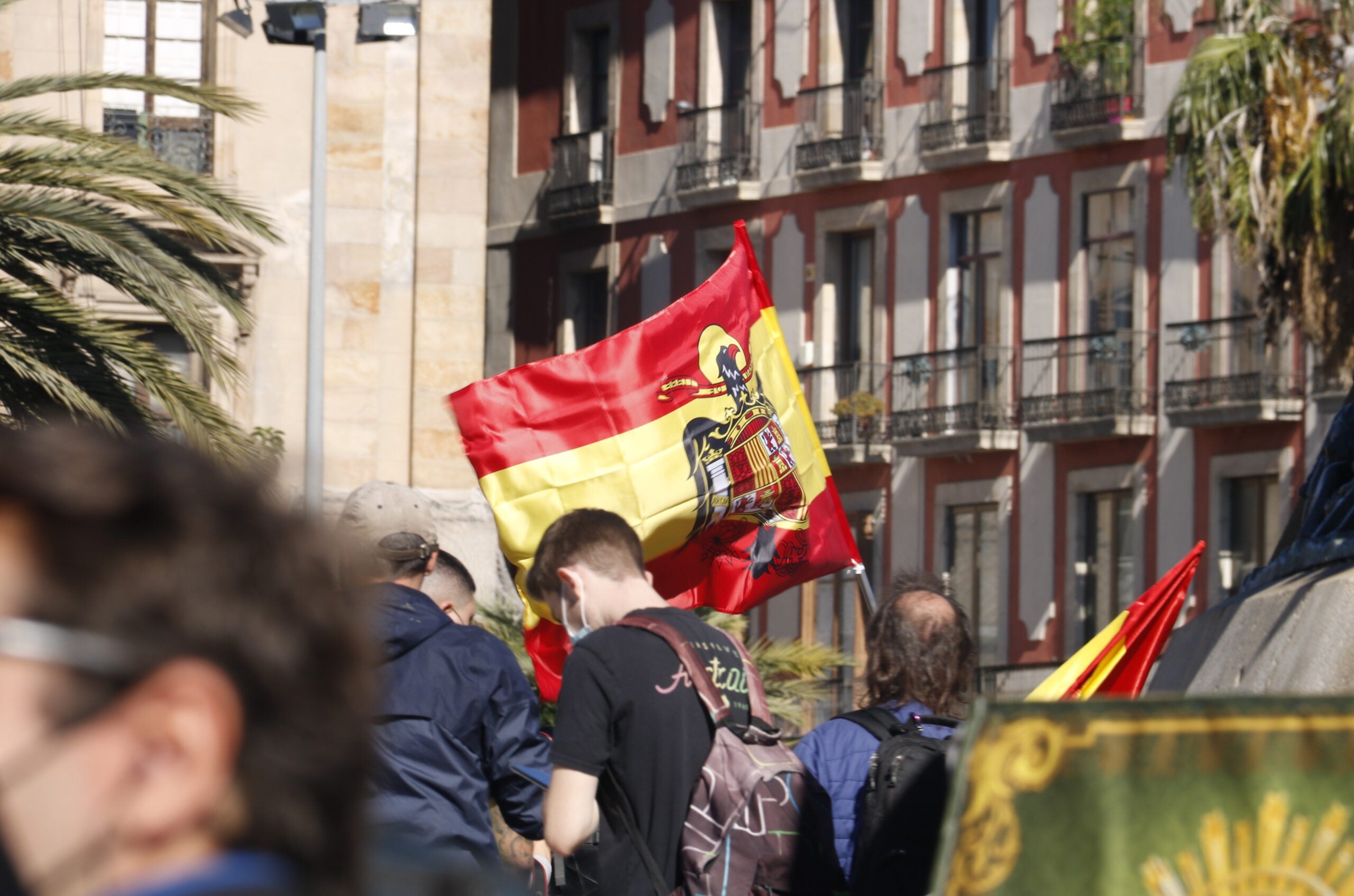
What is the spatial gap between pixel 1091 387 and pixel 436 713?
24.5 m

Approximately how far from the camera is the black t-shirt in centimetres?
426

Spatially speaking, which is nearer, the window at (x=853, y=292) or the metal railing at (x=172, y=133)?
the metal railing at (x=172, y=133)

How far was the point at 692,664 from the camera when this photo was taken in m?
4.32

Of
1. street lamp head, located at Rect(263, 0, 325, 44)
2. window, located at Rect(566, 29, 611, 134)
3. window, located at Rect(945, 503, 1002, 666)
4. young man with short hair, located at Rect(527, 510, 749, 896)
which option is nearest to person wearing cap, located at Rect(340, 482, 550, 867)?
young man with short hair, located at Rect(527, 510, 749, 896)

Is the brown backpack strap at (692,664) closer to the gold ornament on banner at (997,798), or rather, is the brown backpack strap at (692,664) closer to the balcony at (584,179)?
the gold ornament on banner at (997,798)

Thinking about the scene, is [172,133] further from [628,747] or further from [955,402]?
[628,747]

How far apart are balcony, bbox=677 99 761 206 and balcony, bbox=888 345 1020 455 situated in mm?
3917

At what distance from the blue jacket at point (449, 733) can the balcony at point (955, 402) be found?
24.6 m

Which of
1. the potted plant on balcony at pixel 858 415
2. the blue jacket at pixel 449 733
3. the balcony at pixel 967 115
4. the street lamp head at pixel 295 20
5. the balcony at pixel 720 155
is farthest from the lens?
the balcony at pixel 720 155

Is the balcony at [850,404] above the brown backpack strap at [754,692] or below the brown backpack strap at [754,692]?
above

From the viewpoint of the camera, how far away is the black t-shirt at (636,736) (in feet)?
14.0

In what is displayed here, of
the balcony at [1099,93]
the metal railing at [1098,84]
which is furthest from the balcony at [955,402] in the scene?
the metal railing at [1098,84]

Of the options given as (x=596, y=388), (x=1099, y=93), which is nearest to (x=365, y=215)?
(x=1099, y=93)

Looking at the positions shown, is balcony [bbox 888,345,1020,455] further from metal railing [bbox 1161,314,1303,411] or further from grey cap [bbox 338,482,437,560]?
grey cap [bbox 338,482,437,560]
